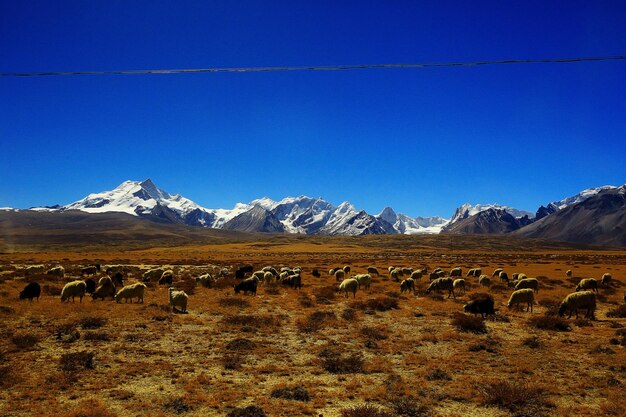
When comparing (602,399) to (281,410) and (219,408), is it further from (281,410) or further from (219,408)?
(219,408)

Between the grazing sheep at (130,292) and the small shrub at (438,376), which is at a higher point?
the grazing sheep at (130,292)

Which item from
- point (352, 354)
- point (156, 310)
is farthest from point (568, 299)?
point (156, 310)

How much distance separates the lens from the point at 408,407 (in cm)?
963

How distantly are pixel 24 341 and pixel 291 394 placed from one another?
34.9ft

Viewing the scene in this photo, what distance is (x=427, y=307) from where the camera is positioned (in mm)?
25000

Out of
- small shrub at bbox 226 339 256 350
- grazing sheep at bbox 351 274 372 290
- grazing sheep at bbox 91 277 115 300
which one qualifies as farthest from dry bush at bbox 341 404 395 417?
grazing sheep at bbox 351 274 372 290

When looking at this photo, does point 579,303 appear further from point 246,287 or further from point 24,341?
point 24,341

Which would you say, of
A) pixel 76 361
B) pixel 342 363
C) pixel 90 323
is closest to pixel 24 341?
pixel 90 323

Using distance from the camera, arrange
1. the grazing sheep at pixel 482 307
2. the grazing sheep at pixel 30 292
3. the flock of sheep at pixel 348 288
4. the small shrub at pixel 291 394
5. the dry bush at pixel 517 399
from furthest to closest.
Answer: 1. the grazing sheep at pixel 30 292
2. the flock of sheep at pixel 348 288
3. the grazing sheep at pixel 482 307
4. the small shrub at pixel 291 394
5. the dry bush at pixel 517 399

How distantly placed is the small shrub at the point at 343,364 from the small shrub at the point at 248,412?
143 inches

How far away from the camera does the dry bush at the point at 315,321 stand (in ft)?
60.3

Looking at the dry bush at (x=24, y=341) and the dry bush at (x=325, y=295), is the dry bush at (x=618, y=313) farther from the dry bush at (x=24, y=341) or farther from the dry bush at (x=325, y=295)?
the dry bush at (x=24, y=341)

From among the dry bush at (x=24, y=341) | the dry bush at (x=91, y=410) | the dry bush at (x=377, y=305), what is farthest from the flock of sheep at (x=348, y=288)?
the dry bush at (x=91, y=410)

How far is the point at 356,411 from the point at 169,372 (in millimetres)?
6334
